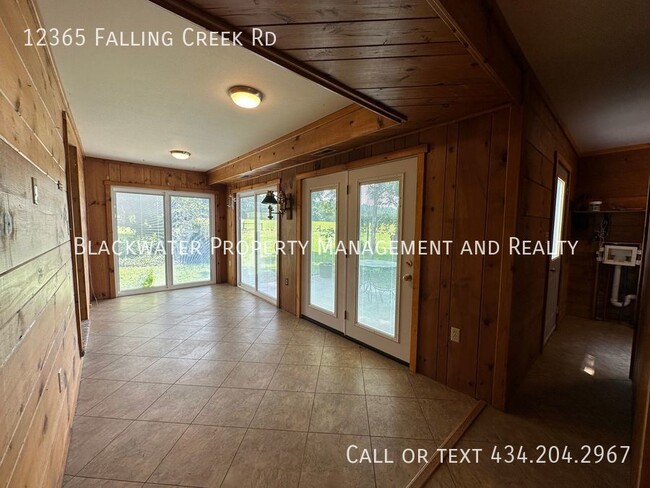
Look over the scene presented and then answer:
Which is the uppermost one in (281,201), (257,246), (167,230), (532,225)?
(281,201)

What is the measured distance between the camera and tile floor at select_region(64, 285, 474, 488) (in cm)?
146

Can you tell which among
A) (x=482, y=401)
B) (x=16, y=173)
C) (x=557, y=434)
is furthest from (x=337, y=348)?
(x=16, y=173)

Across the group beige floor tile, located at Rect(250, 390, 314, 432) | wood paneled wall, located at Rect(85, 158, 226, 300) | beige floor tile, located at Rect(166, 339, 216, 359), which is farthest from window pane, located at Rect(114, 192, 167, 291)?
beige floor tile, located at Rect(250, 390, 314, 432)

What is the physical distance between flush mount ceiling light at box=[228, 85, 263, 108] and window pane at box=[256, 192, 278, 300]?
2.32 m

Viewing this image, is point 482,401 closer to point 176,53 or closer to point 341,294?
point 341,294

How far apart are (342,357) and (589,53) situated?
9.64 ft

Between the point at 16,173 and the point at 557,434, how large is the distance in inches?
122

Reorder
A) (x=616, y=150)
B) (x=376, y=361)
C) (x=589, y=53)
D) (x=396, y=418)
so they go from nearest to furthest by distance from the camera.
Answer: (x=589, y=53) → (x=396, y=418) → (x=376, y=361) → (x=616, y=150)

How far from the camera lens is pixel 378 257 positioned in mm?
2762

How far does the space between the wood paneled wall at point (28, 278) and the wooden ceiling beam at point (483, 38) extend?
1.55m

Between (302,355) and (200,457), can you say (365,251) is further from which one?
(200,457)

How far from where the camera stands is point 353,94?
5.69 ft

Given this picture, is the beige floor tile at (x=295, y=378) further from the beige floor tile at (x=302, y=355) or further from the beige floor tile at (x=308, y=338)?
the beige floor tile at (x=308, y=338)

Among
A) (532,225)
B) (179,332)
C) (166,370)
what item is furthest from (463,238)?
(179,332)
